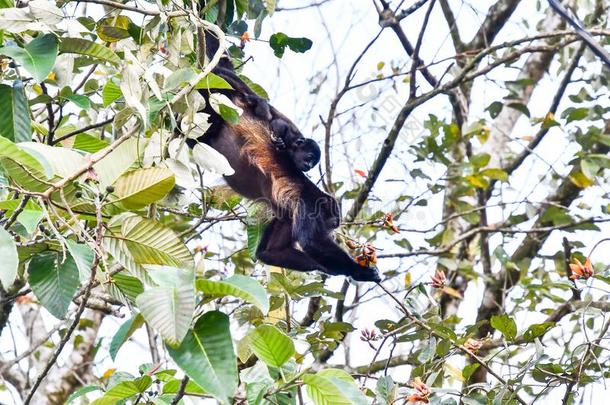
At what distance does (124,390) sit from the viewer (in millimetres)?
1701

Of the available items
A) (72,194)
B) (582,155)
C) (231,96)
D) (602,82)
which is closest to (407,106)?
(231,96)

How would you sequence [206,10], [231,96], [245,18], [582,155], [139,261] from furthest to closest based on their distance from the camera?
1. [582,155]
2. [231,96]
3. [245,18]
4. [206,10]
5. [139,261]

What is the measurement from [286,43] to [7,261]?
1691 mm

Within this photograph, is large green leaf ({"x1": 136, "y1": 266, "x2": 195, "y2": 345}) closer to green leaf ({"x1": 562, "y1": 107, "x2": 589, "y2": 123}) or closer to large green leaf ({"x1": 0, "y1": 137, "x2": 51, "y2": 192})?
large green leaf ({"x1": 0, "y1": 137, "x2": 51, "y2": 192})

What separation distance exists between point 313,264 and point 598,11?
307cm

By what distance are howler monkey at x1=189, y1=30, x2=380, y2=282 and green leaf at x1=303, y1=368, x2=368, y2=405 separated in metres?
2.23

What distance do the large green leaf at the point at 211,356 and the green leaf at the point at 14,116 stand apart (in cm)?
85

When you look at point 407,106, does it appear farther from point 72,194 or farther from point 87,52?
point 72,194

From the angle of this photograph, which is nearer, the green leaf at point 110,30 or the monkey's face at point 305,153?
the green leaf at point 110,30

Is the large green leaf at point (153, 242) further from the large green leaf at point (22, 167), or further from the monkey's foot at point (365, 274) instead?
the monkey's foot at point (365, 274)

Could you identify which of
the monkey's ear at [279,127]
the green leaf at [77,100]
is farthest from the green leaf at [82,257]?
the monkey's ear at [279,127]

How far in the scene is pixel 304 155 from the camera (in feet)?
13.2

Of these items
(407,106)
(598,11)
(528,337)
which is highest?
(598,11)

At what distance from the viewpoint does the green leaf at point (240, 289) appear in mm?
1306
